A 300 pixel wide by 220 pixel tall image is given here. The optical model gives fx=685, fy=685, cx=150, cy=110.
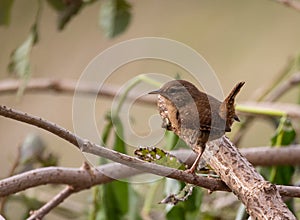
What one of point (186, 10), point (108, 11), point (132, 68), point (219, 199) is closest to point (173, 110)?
point (108, 11)

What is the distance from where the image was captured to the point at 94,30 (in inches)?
71.8

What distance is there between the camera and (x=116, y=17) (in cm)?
102

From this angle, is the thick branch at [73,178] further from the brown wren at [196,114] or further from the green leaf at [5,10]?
the green leaf at [5,10]

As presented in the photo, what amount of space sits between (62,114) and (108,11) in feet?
2.59

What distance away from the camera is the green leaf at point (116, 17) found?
101 cm

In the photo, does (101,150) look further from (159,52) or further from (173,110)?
(159,52)

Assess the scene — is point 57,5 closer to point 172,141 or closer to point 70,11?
point 70,11

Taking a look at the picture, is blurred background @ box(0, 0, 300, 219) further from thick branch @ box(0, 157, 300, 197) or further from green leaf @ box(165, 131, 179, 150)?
thick branch @ box(0, 157, 300, 197)

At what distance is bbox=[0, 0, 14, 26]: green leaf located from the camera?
3.11 feet

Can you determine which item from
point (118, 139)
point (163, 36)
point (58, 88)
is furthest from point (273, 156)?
point (163, 36)

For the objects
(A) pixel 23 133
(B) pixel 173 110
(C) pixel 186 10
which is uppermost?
(C) pixel 186 10

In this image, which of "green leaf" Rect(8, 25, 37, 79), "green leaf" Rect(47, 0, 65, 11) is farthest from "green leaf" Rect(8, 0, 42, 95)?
"green leaf" Rect(47, 0, 65, 11)

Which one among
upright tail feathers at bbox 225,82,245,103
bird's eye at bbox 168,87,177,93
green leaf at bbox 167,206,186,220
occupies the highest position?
upright tail feathers at bbox 225,82,245,103

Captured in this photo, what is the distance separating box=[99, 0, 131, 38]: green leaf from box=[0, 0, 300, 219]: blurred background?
0.68 meters
